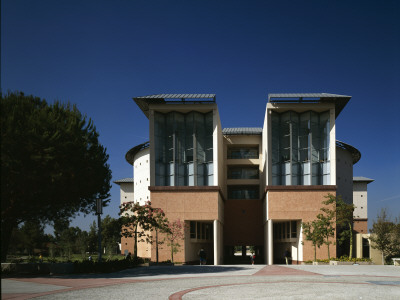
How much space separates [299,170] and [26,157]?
2998 cm

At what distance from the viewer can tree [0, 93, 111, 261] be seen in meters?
22.0

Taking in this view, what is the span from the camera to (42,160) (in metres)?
23.3

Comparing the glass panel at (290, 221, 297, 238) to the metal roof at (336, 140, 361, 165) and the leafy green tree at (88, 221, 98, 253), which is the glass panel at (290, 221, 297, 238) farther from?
the leafy green tree at (88, 221, 98, 253)

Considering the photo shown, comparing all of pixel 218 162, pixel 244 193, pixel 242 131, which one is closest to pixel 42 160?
pixel 218 162

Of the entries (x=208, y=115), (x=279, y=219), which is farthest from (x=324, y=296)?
(x=208, y=115)

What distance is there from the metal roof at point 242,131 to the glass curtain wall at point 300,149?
13.2m

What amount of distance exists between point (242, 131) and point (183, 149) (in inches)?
707

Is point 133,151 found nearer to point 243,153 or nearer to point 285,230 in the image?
point 243,153

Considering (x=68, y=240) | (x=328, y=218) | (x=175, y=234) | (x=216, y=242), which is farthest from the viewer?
(x=68, y=240)

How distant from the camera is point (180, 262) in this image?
4284 cm

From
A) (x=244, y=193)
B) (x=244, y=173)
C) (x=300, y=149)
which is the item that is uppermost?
(x=300, y=149)

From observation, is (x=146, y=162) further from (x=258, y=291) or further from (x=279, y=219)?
(x=258, y=291)

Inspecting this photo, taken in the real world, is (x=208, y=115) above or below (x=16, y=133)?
above

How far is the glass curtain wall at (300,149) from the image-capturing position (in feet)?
144
